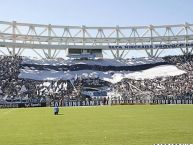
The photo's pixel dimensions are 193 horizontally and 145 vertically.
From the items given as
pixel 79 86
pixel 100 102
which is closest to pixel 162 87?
pixel 79 86

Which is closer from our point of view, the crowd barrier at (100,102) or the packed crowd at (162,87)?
the crowd barrier at (100,102)

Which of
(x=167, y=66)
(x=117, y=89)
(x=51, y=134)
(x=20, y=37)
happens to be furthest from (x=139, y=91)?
(x=51, y=134)

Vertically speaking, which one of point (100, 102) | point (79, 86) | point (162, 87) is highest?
point (79, 86)

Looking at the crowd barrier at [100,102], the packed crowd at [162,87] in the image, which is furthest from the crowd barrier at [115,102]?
the packed crowd at [162,87]

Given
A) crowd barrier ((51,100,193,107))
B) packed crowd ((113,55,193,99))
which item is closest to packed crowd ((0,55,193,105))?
packed crowd ((113,55,193,99))

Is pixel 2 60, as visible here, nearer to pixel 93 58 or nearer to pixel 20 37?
pixel 20 37

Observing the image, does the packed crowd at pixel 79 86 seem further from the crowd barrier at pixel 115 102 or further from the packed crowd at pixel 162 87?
the crowd barrier at pixel 115 102

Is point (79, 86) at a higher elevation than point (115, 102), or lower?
higher

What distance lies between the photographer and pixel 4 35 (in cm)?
10469

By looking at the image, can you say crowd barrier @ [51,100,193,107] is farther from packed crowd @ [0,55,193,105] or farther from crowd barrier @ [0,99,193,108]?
packed crowd @ [0,55,193,105]

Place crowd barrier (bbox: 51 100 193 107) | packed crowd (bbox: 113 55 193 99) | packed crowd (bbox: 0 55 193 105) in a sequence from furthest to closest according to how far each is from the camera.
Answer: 1. packed crowd (bbox: 0 55 193 105)
2. packed crowd (bbox: 113 55 193 99)
3. crowd barrier (bbox: 51 100 193 107)

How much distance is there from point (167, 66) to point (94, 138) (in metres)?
89.0

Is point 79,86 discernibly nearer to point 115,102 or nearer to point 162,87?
point 115,102

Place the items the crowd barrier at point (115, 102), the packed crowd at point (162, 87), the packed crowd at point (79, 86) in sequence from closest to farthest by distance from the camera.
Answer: the crowd barrier at point (115, 102)
the packed crowd at point (162, 87)
the packed crowd at point (79, 86)
